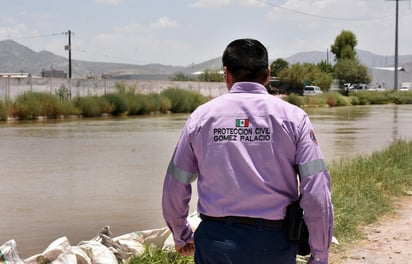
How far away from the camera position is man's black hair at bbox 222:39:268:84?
2.87 metres

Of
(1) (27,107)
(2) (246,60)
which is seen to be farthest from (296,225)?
(1) (27,107)

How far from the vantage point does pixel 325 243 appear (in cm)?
277

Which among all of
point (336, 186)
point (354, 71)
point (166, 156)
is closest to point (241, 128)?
point (336, 186)

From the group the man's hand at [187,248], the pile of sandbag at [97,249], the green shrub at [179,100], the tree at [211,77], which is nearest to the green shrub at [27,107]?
the green shrub at [179,100]

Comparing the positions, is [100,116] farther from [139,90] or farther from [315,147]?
[315,147]

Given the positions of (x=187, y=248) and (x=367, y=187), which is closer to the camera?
(x=187, y=248)

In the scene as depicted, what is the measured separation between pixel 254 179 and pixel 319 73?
79.7 m

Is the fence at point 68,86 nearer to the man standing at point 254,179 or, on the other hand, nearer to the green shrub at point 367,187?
the green shrub at point 367,187

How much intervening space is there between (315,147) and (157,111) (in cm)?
3991

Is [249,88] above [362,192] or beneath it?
above

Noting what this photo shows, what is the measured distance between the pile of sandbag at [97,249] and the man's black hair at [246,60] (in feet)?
8.19

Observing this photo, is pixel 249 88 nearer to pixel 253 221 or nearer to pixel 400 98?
pixel 253 221

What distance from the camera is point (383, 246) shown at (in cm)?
612

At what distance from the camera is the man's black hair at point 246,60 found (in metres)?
2.87
